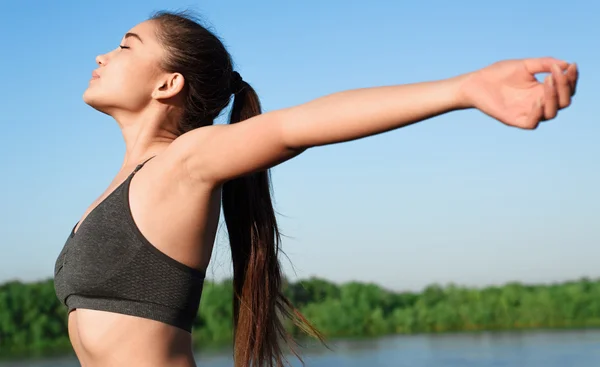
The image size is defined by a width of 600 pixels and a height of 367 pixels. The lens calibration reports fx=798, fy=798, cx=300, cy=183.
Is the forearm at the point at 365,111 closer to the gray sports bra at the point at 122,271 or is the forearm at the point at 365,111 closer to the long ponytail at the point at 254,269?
the gray sports bra at the point at 122,271

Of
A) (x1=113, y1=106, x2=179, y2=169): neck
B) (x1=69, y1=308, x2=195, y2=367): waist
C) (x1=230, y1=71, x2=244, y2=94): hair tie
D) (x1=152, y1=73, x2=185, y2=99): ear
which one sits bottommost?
(x1=69, y1=308, x2=195, y2=367): waist

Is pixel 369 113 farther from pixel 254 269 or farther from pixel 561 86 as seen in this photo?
pixel 254 269

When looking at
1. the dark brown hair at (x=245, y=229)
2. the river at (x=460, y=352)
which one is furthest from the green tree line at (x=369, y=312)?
the dark brown hair at (x=245, y=229)

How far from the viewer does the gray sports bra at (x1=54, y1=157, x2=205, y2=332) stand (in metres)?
2.07

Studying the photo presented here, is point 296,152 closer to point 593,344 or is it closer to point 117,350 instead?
point 117,350

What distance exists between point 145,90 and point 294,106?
77 cm

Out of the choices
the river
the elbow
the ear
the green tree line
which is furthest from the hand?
the river

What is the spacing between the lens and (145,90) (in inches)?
93.0

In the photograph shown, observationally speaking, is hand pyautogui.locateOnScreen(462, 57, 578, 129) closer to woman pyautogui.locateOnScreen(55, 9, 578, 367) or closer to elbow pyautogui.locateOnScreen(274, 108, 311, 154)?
woman pyautogui.locateOnScreen(55, 9, 578, 367)

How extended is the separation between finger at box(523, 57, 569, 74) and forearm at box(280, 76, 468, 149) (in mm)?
145

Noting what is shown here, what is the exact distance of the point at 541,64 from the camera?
139 centimetres

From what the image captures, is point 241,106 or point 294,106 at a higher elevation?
point 241,106

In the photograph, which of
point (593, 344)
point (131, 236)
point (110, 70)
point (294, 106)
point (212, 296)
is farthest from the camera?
point (593, 344)

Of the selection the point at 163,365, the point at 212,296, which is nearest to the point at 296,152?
the point at 163,365
